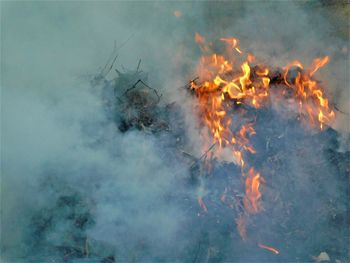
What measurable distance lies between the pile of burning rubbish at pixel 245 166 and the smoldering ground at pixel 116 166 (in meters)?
0.02

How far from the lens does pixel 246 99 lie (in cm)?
616

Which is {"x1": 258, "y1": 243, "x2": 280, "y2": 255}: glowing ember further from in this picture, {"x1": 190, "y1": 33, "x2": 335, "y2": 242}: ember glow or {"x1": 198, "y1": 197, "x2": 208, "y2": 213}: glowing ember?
{"x1": 198, "y1": 197, "x2": 208, "y2": 213}: glowing ember

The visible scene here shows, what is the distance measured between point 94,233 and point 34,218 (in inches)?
32.5

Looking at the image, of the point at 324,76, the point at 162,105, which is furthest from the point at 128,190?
the point at 324,76

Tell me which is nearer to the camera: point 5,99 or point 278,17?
point 5,99

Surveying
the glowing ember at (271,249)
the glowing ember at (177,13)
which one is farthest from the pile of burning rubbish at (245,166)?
the glowing ember at (177,13)

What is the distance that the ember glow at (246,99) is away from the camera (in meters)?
5.87

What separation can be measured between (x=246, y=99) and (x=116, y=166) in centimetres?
212

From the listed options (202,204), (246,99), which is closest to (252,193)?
(202,204)

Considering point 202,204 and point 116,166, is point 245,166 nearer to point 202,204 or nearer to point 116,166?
point 202,204

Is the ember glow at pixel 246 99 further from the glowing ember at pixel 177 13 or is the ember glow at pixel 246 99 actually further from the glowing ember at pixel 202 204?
the glowing ember at pixel 177 13

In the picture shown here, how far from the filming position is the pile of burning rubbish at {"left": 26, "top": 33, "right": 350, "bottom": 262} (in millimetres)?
5410

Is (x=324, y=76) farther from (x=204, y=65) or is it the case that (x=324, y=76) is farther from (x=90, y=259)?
(x=90, y=259)

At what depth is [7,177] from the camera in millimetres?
5754
